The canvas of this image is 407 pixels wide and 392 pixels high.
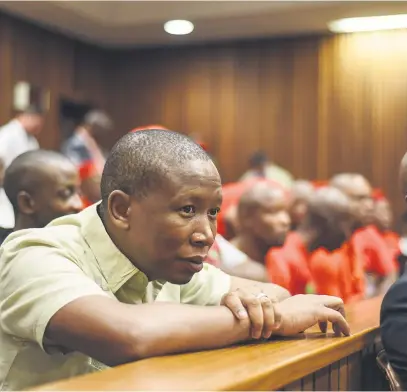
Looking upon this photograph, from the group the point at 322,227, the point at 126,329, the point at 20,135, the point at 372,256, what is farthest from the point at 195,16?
the point at 126,329

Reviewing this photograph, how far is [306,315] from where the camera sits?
1622mm

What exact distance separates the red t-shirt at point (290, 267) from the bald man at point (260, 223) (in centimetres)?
12

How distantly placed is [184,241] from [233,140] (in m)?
7.45

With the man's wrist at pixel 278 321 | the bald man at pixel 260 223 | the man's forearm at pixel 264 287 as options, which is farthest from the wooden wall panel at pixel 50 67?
the man's wrist at pixel 278 321

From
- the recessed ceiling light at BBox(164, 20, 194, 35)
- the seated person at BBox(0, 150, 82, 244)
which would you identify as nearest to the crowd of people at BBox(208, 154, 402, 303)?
the seated person at BBox(0, 150, 82, 244)

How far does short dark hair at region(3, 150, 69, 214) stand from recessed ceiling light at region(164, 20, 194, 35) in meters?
5.26

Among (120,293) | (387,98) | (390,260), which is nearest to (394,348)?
(120,293)

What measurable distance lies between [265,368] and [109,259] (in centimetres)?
49

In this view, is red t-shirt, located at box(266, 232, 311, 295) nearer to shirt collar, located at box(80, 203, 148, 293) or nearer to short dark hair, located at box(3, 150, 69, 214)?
short dark hair, located at box(3, 150, 69, 214)

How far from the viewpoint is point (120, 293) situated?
1.63m

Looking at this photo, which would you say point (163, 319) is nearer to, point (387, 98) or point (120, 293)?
point (120, 293)

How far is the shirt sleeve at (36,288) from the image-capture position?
4.54 feet

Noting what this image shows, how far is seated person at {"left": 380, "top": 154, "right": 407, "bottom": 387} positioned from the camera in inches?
69.4

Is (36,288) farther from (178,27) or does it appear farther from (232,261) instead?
(178,27)
